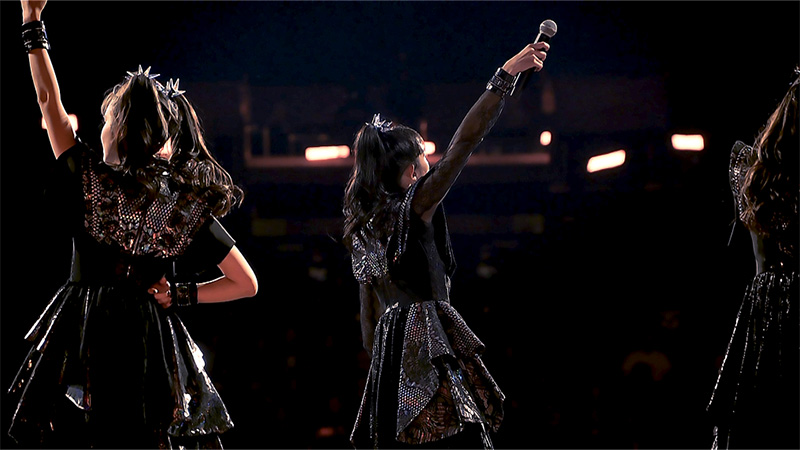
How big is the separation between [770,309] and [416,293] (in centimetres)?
90

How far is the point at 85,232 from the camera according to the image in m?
1.82

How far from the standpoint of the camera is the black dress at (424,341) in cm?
193

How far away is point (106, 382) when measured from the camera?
179cm

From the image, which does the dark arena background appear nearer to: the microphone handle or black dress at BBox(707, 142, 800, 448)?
the microphone handle

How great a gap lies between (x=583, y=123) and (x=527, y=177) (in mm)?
362

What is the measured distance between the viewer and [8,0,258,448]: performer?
177cm

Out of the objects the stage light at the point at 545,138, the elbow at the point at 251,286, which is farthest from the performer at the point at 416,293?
the stage light at the point at 545,138

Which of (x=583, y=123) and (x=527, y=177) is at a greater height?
(x=583, y=123)

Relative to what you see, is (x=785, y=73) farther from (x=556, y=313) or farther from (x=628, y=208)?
(x=556, y=313)

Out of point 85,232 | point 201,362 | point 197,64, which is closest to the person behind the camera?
point 85,232

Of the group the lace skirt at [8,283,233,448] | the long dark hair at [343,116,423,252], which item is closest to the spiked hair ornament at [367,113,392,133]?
the long dark hair at [343,116,423,252]

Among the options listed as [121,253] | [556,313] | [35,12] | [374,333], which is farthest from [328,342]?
[35,12]

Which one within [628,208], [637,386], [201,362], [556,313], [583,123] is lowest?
[637,386]
